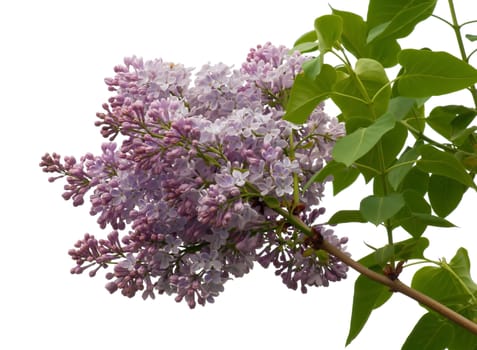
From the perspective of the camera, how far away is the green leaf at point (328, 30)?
1.23 m

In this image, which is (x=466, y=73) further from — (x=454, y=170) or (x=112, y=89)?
(x=112, y=89)

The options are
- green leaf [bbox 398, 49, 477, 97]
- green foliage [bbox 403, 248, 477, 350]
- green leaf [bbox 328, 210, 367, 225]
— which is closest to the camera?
green leaf [bbox 398, 49, 477, 97]

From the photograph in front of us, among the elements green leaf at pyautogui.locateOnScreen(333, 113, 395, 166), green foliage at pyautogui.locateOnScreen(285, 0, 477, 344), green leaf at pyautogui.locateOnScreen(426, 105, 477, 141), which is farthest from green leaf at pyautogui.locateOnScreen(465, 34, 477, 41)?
green leaf at pyautogui.locateOnScreen(333, 113, 395, 166)

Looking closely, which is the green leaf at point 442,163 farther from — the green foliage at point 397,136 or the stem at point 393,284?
the stem at point 393,284

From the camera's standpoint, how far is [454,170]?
130cm

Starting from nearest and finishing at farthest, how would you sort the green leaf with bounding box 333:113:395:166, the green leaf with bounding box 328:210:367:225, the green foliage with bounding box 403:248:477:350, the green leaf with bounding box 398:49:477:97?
1. the green leaf with bounding box 333:113:395:166
2. the green leaf with bounding box 398:49:477:97
3. the green leaf with bounding box 328:210:367:225
4. the green foliage with bounding box 403:248:477:350

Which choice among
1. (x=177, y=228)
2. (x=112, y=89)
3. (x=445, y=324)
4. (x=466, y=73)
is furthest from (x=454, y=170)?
(x=112, y=89)

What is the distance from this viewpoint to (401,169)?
51.8 inches

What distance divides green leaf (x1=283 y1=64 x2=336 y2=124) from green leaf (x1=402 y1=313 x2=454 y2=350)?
416 millimetres

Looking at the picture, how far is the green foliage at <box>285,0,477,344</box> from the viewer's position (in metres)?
1.23

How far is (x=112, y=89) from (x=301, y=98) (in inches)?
12.3

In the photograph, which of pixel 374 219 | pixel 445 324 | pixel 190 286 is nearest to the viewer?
pixel 374 219

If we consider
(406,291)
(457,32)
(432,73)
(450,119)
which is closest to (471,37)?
(457,32)

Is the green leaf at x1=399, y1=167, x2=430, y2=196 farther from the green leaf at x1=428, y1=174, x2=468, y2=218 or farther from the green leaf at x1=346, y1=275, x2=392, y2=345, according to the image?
the green leaf at x1=346, y1=275, x2=392, y2=345
